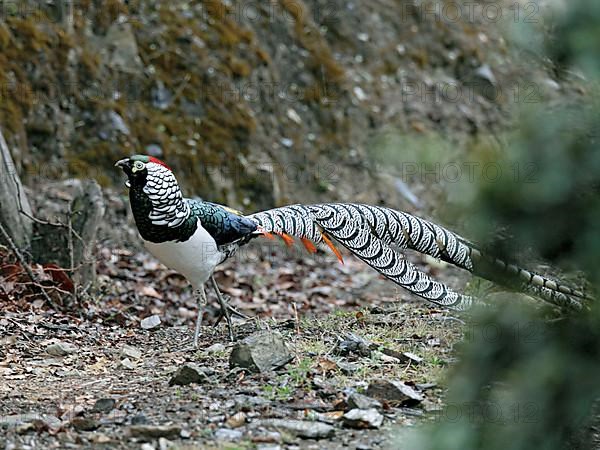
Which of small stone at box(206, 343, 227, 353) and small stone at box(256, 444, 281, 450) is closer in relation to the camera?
small stone at box(256, 444, 281, 450)

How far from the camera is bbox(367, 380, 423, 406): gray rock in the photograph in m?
4.11

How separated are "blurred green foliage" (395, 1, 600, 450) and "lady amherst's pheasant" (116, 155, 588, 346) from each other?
2757 millimetres

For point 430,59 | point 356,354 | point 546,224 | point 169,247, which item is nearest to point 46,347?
point 169,247

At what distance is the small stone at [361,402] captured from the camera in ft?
13.0

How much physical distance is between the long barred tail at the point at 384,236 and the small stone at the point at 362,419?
168 cm

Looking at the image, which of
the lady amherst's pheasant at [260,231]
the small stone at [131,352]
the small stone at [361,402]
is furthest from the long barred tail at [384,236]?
the small stone at [361,402]

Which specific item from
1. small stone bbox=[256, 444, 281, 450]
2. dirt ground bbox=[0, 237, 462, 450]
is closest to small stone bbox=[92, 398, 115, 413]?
dirt ground bbox=[0, 237, 462, 450]

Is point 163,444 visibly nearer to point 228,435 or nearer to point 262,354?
point 228,435

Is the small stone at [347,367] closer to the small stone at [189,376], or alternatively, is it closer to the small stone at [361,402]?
the small stone at [361,402]

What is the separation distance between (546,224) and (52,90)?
24.3ft

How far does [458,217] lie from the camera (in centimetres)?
207

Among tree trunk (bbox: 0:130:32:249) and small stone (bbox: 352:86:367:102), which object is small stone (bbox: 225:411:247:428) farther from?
small stone (bbox: 352:86:367:102)

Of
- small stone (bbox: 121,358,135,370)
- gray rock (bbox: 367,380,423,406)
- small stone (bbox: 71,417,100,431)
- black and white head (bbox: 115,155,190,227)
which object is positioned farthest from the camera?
small stone (bbox: 121,358,135,370)

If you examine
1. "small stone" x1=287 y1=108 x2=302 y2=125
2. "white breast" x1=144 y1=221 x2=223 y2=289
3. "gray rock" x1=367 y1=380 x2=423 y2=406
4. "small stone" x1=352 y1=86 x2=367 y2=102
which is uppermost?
"small stone" x1=352 y1=86 x2=367 y2=102
